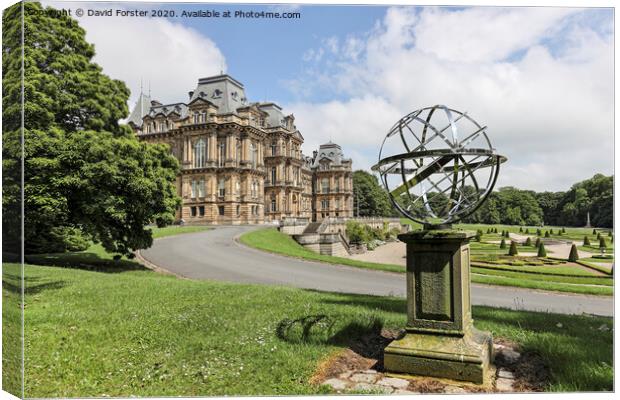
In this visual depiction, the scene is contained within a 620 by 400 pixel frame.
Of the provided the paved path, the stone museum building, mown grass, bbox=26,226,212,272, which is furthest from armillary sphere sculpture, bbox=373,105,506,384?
the stone museum building

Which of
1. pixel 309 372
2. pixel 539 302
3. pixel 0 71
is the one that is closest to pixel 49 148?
pixel 0 71

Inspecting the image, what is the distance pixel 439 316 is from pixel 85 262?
56.4ft

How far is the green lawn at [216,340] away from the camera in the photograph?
5.29m

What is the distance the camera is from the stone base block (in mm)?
5062

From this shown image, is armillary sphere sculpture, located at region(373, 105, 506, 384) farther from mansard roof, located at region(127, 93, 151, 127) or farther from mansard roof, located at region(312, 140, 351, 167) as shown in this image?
mansard roof, located at region(312, 140, 351, 167)

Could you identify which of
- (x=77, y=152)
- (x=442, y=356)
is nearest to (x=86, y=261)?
(x=77, y=152)

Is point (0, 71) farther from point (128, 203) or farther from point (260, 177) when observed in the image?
point (260, 177)

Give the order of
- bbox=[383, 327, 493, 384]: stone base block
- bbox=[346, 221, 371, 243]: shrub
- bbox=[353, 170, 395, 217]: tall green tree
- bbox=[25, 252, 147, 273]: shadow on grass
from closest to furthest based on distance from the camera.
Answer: bbox=[383, 327, 493, 384]: stone base block, bbox=[25, 252, 147, 273]: shadow on grass, bbox=[346, 221, 371, 243]: shrub, bbox=[353, 170, 395, 217]: tall green tree

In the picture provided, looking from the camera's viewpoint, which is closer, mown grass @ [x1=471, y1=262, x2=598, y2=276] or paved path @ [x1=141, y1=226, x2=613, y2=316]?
paved path @ [x1=141, y1=226, x2=613, y2=316]

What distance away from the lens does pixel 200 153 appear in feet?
151

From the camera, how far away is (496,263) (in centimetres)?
2509

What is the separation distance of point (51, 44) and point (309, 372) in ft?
41.8

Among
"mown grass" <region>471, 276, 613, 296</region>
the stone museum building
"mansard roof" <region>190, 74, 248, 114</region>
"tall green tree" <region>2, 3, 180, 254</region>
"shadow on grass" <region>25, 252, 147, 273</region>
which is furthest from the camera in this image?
the stone museum building

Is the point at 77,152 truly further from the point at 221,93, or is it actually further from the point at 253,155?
the point at 253,155
